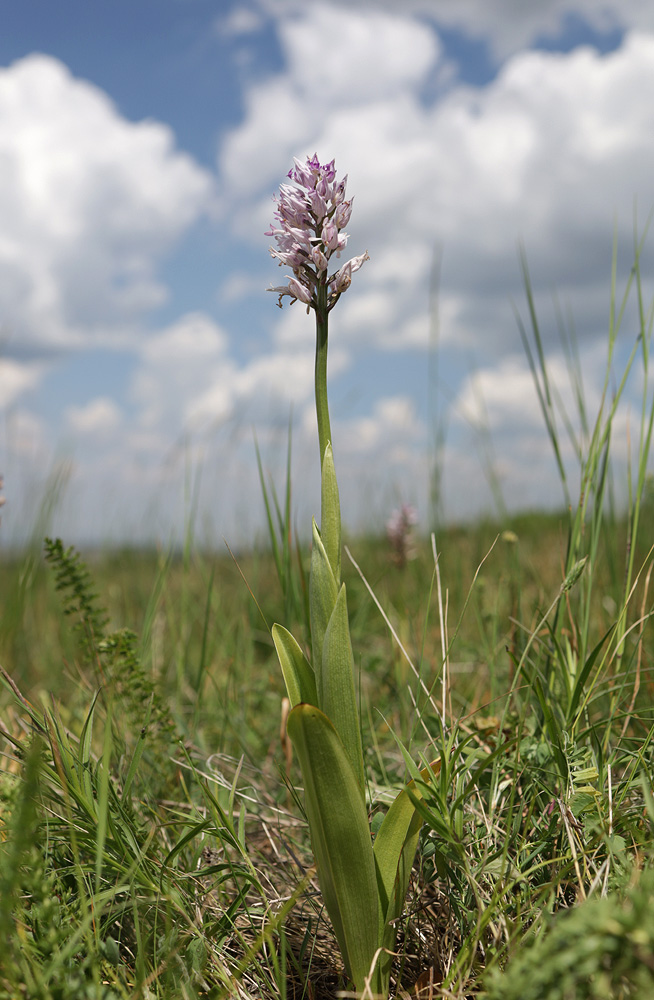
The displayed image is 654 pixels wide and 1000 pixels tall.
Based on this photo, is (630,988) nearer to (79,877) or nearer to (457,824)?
(457,824)

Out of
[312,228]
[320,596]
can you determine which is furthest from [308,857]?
[312,228]

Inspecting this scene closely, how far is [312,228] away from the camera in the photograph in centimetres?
177

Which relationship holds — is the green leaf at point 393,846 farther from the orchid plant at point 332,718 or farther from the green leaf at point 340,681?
the green leaf at point 340,681

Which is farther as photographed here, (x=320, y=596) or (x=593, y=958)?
(x=320, y=596)

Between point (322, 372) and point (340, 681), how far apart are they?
772 mm

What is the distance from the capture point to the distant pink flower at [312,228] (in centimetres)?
173

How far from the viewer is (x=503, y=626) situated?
395cm

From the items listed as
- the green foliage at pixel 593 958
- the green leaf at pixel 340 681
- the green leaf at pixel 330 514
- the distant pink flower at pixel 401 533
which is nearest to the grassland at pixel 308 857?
the green foliage at pixel 593 958

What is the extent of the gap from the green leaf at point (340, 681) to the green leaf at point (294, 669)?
0.36 ft

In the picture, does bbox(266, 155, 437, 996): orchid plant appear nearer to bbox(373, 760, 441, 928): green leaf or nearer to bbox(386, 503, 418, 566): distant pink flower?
bbox(373, 760, 441, 928): green leaf

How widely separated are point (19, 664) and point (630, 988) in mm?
4609

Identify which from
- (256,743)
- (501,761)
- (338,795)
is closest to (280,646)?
(338,795)

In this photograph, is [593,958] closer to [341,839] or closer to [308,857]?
[341,839]

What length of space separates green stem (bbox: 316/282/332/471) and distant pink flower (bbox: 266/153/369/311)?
2 cm
